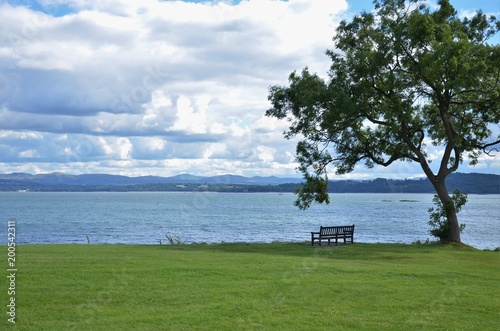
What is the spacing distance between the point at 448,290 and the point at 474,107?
57.7ft

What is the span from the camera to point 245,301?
40.5ft

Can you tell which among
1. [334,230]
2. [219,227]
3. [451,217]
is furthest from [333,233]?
[219,227]

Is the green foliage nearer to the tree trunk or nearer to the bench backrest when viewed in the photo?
the tree trunk

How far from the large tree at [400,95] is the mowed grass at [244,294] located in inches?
399

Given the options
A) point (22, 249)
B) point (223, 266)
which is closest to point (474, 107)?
point (223, 266)

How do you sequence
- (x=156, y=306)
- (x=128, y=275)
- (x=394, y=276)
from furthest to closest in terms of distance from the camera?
(x=394, y=276) → (x=128, y=275) → (x=156, y=306)

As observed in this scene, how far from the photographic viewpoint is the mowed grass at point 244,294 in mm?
10938

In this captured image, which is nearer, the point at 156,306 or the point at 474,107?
the point at 156,306

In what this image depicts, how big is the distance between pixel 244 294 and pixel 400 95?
59.8 feet

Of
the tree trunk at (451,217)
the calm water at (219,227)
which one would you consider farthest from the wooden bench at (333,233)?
the calm water at (219,227)

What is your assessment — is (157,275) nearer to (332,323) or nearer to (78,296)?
(78,296)

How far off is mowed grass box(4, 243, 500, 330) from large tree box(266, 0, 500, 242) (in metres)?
10.1

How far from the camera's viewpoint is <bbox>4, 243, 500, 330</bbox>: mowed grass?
35.9ft

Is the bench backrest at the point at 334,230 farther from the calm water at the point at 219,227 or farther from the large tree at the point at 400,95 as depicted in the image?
the calm water at the point at 219,227
